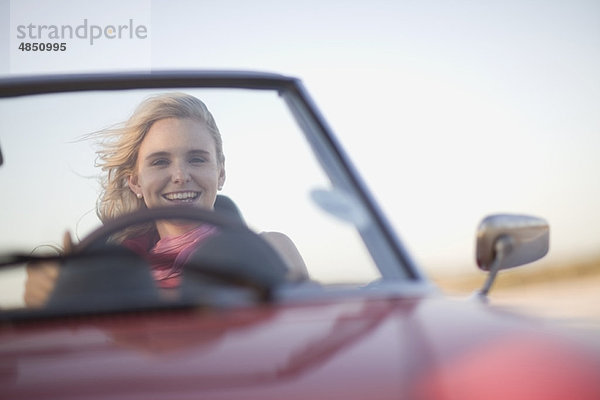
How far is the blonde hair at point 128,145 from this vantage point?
301 cm

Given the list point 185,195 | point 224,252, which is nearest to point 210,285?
point 224,252

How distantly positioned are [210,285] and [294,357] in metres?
0.49

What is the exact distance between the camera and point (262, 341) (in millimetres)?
1345

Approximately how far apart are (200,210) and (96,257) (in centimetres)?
29

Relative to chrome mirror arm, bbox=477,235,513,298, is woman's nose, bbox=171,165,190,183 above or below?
above

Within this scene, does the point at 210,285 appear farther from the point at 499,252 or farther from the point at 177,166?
the point at 177,166

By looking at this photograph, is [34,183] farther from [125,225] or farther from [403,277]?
[403,277]

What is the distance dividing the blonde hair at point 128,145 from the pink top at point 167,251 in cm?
26

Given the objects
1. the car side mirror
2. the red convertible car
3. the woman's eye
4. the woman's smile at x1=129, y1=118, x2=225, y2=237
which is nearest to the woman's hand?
the red convertible car

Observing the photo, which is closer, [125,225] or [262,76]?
[125,225]

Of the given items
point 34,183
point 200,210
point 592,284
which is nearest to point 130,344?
point 200,210

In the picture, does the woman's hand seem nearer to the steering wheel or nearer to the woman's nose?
the steering wheel

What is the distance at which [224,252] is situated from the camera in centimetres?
186

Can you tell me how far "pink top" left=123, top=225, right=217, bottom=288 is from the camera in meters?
2.43
